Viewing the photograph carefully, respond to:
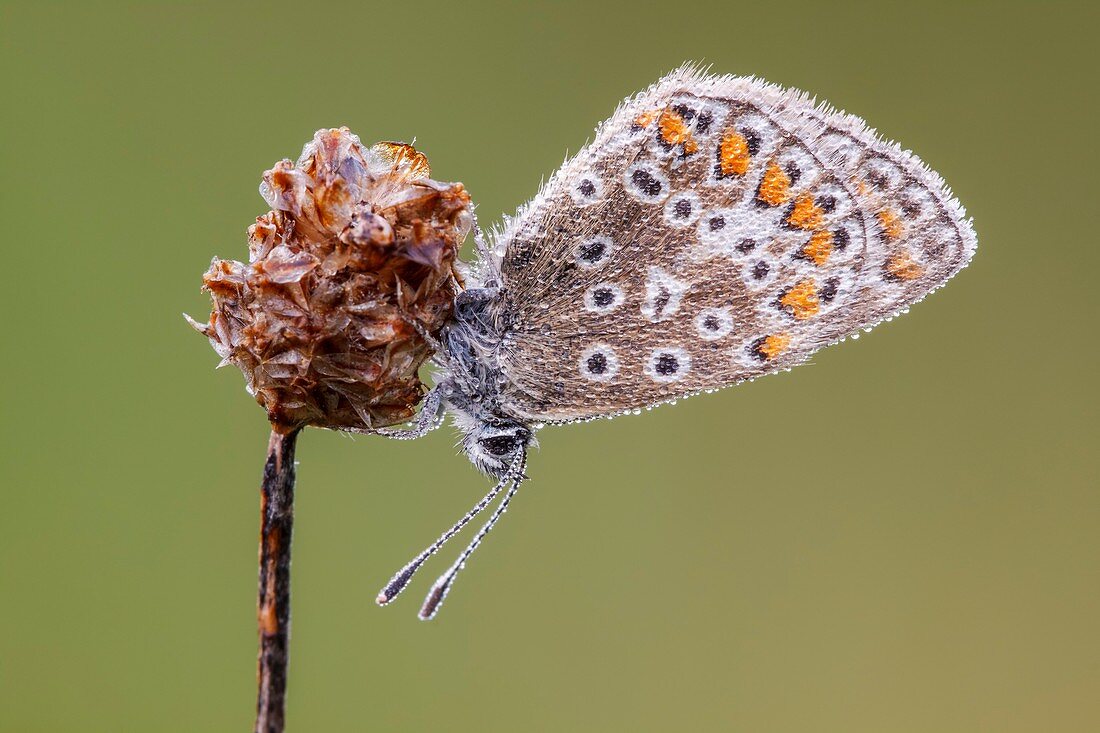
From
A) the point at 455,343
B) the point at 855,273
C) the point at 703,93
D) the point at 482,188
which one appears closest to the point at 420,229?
the point at 455,343

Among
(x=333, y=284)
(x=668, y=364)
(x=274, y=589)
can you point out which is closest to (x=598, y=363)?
(x=668, y=364)

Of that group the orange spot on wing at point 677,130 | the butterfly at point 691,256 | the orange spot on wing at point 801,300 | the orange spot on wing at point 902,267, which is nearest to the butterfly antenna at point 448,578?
the butterfly at point 691,256

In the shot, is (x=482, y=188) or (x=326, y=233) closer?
(x=326, y=233)

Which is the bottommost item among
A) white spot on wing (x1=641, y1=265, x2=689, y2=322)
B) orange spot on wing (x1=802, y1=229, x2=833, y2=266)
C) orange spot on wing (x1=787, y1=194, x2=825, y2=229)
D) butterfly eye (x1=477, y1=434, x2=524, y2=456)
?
butterfly eye (x1=477, y1=434, x2=524, y2=456)

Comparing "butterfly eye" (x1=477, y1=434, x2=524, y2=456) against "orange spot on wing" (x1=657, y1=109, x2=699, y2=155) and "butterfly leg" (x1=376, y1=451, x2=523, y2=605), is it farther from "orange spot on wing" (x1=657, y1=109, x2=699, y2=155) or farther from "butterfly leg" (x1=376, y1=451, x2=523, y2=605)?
"orange spot on wing" (x1=657, y1=109, x2=699, y2=155)

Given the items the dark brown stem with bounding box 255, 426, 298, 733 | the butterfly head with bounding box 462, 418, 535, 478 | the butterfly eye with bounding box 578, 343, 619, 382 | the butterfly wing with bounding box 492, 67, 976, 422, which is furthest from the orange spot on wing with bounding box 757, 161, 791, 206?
the dark brown stem with bounding box 255, 426, 298, 733

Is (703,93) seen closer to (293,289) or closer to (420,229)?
(420,229)
